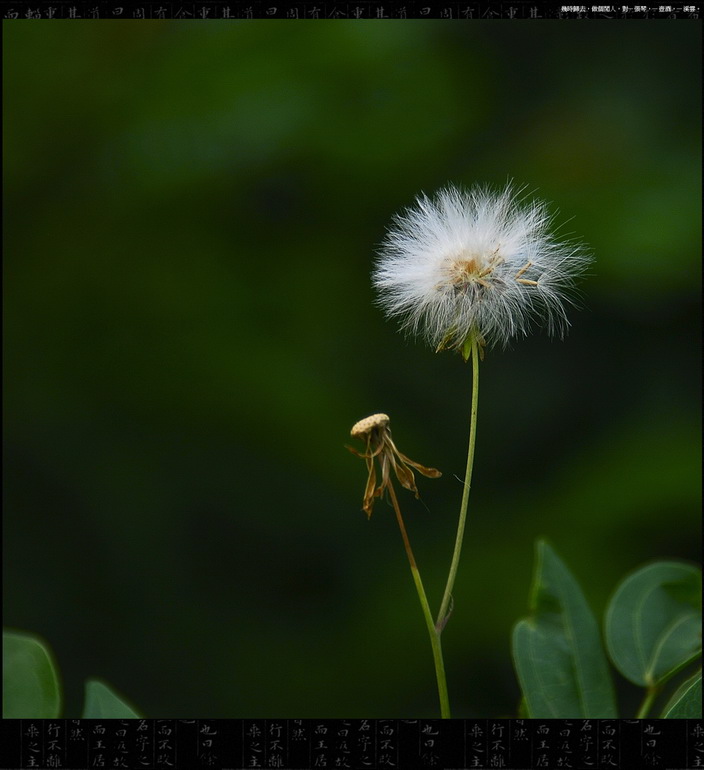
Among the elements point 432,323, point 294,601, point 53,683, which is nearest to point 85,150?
point 294,601

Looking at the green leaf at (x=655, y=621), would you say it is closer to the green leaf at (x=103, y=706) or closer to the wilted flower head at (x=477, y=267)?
the wilted flower head at (x=477, y=267)

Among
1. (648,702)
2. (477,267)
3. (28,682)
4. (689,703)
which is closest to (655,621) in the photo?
(648,702)

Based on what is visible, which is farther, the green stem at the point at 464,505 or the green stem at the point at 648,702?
the green stem at the point at 648,702

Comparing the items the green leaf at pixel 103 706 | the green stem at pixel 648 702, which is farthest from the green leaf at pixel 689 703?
the green leaf at pixel 103 706

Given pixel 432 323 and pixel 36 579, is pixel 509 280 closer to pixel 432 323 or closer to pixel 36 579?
pixel 432 323

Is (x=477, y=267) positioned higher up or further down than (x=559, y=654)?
higher up

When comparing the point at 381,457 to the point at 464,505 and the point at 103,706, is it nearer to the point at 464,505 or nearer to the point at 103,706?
the point at 464,505
